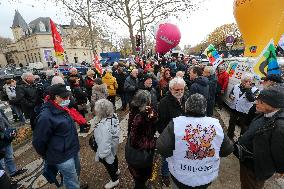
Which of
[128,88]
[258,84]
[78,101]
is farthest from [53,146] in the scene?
[258,84]

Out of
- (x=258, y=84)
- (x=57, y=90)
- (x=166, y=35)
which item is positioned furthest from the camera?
(x=166, y=35)

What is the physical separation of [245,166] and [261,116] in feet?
2.26

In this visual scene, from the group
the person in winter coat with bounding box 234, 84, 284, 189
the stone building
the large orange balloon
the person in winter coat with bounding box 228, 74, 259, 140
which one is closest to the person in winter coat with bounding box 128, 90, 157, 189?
the person in winter coat with bounding box 234, 84, 284, 189

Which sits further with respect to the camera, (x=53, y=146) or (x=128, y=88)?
(x=128, y=88)

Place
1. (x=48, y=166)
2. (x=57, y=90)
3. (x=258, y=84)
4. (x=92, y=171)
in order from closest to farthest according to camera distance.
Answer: (x=57, y=90), (x=48, y=166), (x=92, y=171), (x=258, y=84)

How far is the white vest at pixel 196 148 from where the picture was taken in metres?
2.46

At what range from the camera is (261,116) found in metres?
2.86

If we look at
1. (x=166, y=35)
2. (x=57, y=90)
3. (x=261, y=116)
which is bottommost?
(x=261, y=116)

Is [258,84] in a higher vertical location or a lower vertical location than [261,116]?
lower

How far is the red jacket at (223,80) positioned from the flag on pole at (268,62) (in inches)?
126

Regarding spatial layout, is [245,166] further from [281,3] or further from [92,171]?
[281,3]

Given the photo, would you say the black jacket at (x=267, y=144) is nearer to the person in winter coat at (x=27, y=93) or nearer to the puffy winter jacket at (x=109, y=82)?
the person in winter coat at (x=27, y=93)

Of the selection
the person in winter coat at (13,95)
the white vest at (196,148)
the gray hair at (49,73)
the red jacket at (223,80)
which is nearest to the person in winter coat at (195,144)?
the white vest at (196,148)

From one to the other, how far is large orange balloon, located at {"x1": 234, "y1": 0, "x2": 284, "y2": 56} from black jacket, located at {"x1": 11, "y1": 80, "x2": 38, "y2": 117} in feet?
23.7
